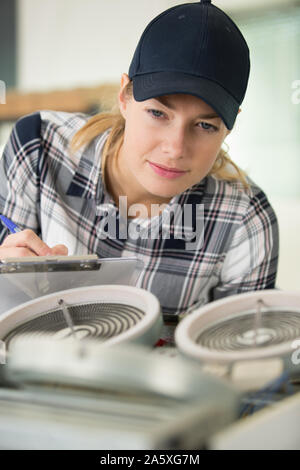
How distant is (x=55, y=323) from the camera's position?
0.70m

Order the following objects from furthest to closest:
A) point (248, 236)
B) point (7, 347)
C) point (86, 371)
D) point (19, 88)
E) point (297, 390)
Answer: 1. point (19, 88)
2. point (248, 236)
3. point (7, 347)
4. point (297, 390)
5. point (86, 371)

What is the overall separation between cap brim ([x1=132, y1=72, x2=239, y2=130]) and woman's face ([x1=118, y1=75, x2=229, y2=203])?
0.02 metres

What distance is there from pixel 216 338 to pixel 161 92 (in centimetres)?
46

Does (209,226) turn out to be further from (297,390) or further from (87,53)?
(87,53)

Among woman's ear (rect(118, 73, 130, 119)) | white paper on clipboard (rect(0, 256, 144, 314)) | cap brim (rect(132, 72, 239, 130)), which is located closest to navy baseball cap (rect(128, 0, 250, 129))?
cap brim (rect(132, 72, 239, 130))

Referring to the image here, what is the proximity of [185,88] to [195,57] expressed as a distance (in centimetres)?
6

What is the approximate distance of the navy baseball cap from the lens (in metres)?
0.84

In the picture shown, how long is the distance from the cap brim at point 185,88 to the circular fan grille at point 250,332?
0.40 meters

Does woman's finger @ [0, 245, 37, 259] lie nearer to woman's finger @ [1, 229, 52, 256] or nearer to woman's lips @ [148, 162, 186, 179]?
woman's finger @ [1, 229, 52, 256]

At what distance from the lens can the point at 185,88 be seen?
0.84 meters

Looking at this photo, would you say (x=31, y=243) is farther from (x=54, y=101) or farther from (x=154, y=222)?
(x=54, y=101)

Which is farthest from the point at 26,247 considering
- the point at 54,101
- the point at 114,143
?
the point at 54,101

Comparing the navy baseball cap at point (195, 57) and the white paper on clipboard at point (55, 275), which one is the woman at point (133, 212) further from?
the white paper on clipboard at point (55, 275)
